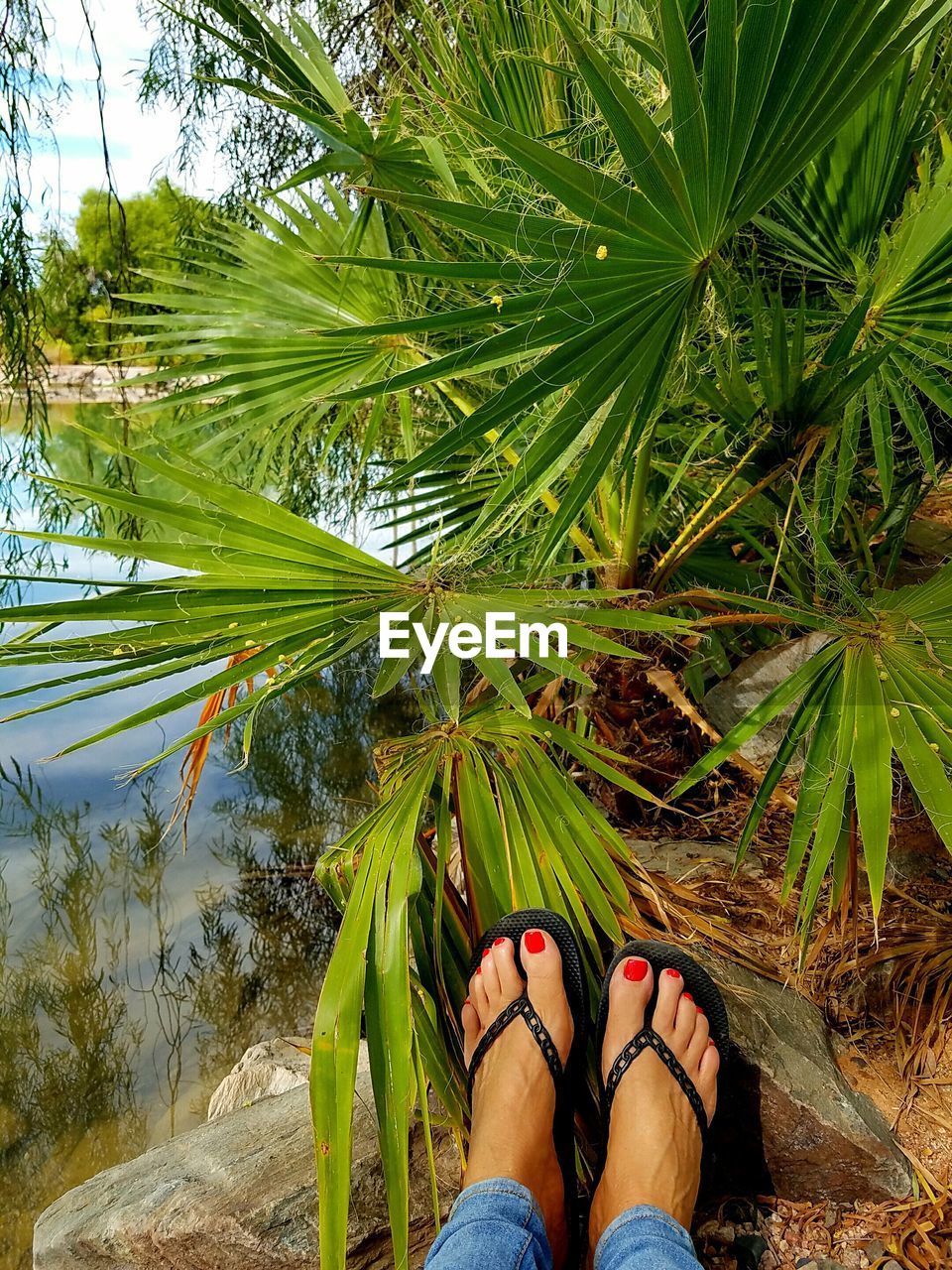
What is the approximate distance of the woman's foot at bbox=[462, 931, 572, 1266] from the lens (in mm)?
928

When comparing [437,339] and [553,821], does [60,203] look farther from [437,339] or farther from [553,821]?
[553,821]

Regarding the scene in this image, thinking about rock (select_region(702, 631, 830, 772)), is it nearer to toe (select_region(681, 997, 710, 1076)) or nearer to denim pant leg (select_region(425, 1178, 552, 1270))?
toe (select_region(681, 997, 710, 1076))

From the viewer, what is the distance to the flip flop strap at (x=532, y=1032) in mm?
1034

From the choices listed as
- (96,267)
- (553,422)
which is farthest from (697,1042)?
(96,267)

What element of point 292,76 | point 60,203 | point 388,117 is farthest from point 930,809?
point 60,203

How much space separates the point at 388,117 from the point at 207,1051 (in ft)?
5.40

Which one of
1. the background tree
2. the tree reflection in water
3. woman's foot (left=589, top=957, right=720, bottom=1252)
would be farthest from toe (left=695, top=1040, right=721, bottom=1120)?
the background tree

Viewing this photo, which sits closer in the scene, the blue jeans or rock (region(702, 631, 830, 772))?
the blue jeans

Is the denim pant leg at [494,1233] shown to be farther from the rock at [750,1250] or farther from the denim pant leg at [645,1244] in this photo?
the rock at [750,1250]

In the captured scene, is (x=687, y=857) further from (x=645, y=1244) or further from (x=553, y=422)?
(x=553, y=422)

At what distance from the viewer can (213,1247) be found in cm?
94

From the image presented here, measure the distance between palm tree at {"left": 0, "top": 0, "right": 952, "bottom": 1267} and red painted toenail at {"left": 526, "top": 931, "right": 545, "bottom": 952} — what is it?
0.05 m

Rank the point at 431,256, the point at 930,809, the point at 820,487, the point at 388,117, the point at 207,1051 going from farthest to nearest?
the point at 207,1051 → the point at 431,256 → the point at 388,117 → the point at 820,487 → the point at 930,809

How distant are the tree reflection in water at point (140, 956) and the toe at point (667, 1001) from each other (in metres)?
0.88
